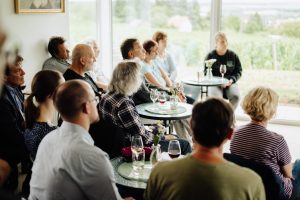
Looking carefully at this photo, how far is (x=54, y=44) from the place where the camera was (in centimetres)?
466

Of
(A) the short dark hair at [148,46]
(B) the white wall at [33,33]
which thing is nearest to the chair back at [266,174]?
(A) the short dark hair at [148,46]

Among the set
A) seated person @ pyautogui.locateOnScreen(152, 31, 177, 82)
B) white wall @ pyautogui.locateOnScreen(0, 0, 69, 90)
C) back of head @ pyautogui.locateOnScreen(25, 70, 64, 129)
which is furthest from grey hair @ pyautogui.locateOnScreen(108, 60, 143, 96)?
seated person @ pyautogui.locateOnScreen(152, 31, 177, 82)

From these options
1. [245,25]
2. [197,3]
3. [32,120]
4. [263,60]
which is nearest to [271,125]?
[263,60]

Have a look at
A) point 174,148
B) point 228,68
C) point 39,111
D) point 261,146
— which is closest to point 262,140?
point 261,146

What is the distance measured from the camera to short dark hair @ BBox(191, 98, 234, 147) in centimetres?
163

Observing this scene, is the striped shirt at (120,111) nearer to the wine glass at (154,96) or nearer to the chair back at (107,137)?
the chair back at (107,137)

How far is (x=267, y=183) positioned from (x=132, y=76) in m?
1.37

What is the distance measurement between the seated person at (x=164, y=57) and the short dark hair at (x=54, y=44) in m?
1.35

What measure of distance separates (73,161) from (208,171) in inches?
25.6

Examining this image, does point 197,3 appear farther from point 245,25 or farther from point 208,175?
point 208,175

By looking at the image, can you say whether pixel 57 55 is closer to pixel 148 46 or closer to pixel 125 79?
pixel 148 46

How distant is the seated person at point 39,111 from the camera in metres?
2.64

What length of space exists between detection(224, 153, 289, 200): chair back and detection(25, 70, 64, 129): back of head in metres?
1.25

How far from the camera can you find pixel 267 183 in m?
2.21
